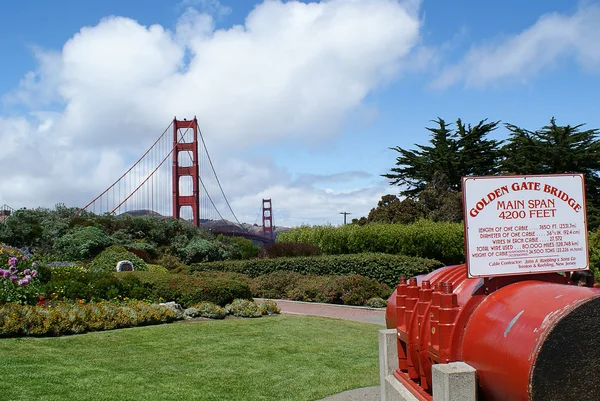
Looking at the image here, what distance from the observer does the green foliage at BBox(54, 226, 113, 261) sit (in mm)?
23688

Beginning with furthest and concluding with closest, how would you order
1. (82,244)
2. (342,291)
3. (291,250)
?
(82,244), (291,250), (342,291)

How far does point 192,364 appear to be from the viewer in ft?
25.8

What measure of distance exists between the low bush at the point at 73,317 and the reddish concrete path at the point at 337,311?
11.6 ft

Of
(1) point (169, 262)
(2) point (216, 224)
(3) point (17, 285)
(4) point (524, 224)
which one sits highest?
(2) point (216, 224)

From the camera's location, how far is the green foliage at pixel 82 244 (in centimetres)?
2369

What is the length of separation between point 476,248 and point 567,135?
3198 cm

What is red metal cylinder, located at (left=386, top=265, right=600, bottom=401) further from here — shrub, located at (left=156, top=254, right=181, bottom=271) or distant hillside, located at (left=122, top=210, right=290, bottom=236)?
distant hillside, located at (left=122, top=210, right=290, bottom=236)

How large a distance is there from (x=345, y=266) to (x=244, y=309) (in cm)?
578

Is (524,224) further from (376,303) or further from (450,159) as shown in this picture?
(450,159)

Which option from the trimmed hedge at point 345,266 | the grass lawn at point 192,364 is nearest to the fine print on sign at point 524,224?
the grass lawn at point 192,364

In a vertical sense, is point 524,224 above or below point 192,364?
above

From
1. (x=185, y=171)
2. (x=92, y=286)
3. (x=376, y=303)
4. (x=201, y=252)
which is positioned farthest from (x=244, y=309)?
(x=185, y=171)

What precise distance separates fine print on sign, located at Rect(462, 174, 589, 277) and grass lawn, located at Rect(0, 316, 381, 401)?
3.51 meters

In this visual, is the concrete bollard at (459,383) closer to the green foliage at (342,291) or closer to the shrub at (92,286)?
the shrub at (92,286)
